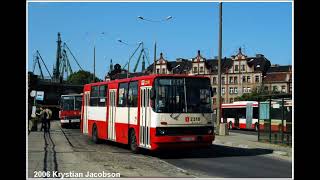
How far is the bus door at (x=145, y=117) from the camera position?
17.8 meters

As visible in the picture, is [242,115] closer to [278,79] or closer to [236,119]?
[236,119]

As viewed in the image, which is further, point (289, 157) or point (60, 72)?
point (60, 72)

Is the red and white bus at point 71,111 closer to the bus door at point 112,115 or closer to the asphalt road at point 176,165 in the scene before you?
the bus door at point 112,115

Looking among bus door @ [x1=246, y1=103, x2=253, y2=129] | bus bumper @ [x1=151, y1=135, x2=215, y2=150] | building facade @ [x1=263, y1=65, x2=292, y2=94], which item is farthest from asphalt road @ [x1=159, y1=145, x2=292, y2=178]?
building facade @ [x1=263, y1=65, x2=292, y2=94]

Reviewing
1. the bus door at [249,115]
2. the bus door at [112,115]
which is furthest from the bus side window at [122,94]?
the bus door at [249,115]

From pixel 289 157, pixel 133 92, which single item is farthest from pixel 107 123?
pixel 289 157

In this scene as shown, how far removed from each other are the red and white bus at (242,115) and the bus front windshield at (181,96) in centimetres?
3032

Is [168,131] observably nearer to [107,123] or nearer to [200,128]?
[200,128]

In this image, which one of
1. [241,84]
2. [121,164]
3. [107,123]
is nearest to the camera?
[121,164]

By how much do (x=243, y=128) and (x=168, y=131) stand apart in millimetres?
33896

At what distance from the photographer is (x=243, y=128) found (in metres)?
50.2

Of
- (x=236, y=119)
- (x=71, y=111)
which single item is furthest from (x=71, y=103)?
(x=236, y=119)

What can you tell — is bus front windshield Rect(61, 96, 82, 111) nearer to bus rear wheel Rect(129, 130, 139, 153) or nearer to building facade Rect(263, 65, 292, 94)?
bus rear wheel Rect(129, 130, 139, 153)
